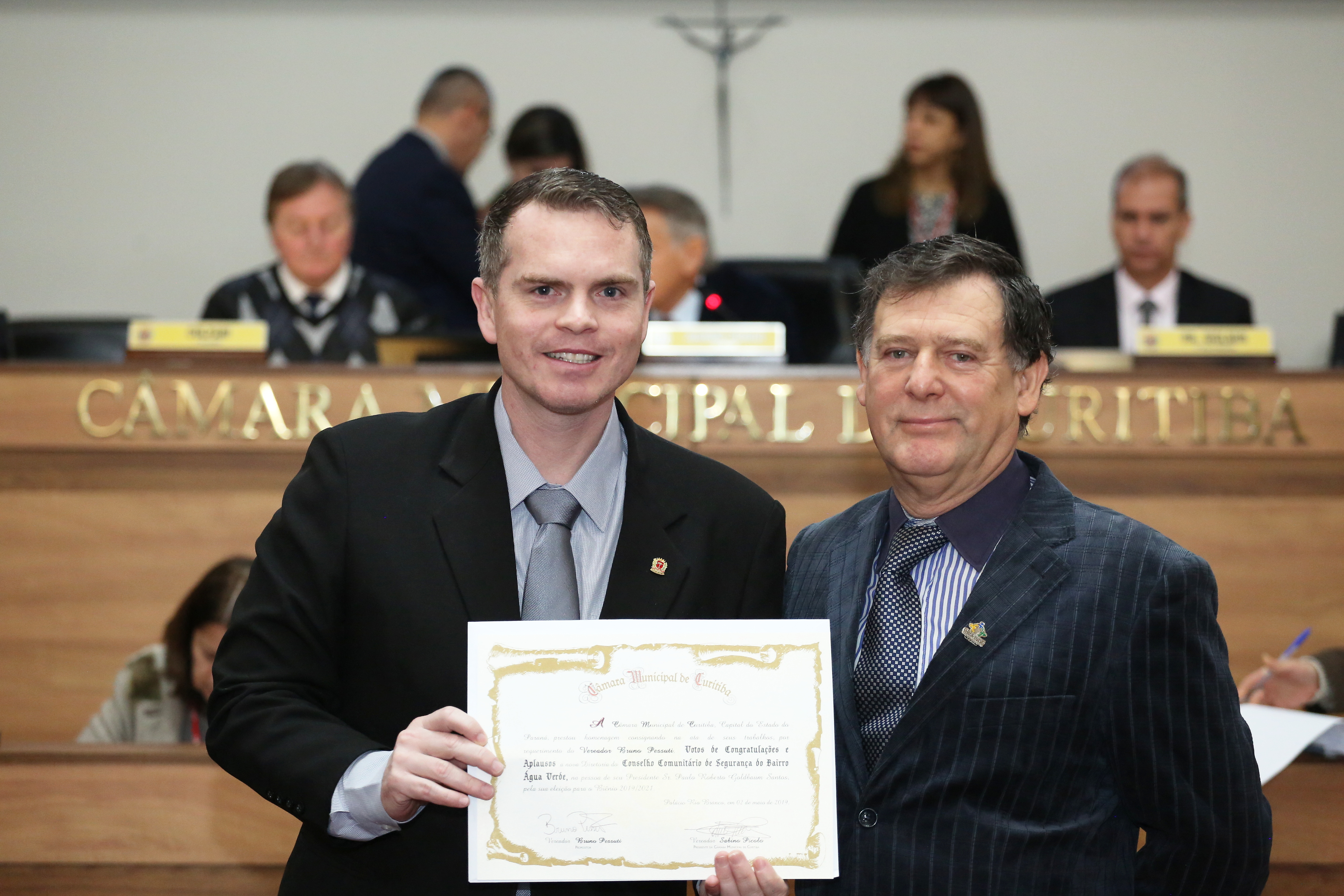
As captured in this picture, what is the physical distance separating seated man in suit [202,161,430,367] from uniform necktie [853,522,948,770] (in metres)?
3.03

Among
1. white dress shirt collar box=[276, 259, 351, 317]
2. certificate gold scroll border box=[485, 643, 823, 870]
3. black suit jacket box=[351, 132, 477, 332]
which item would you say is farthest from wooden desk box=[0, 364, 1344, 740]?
certificate gold scroll border box=[485, 643, 823, 870]

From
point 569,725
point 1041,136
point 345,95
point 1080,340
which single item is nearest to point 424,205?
point 345,95

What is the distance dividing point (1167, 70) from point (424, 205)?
4.28 metres

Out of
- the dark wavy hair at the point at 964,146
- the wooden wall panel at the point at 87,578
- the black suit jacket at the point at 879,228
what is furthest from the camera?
the black suit jacket at the point at 879,228

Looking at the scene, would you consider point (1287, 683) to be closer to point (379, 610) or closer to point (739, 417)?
point (739, 417)

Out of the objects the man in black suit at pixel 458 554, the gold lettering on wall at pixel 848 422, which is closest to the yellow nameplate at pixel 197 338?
the gold lettering on wall at pixel 848 422

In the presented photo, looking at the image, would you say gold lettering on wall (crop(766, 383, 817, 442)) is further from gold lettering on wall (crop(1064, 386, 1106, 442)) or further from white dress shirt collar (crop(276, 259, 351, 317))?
white dress shirt collar (crop(276, 259, 351, 317))

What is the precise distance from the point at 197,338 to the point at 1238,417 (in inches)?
118

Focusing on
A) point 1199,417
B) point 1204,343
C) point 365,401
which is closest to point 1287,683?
point 1199,417

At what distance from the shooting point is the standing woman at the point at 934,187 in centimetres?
545

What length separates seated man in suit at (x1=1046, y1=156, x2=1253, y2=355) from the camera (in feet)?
16.1

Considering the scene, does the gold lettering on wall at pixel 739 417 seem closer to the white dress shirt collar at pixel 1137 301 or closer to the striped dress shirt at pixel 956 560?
the striped dress shirt at pixel 956 560

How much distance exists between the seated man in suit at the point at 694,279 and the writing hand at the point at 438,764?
2.88 metres

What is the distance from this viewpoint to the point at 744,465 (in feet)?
11.9
